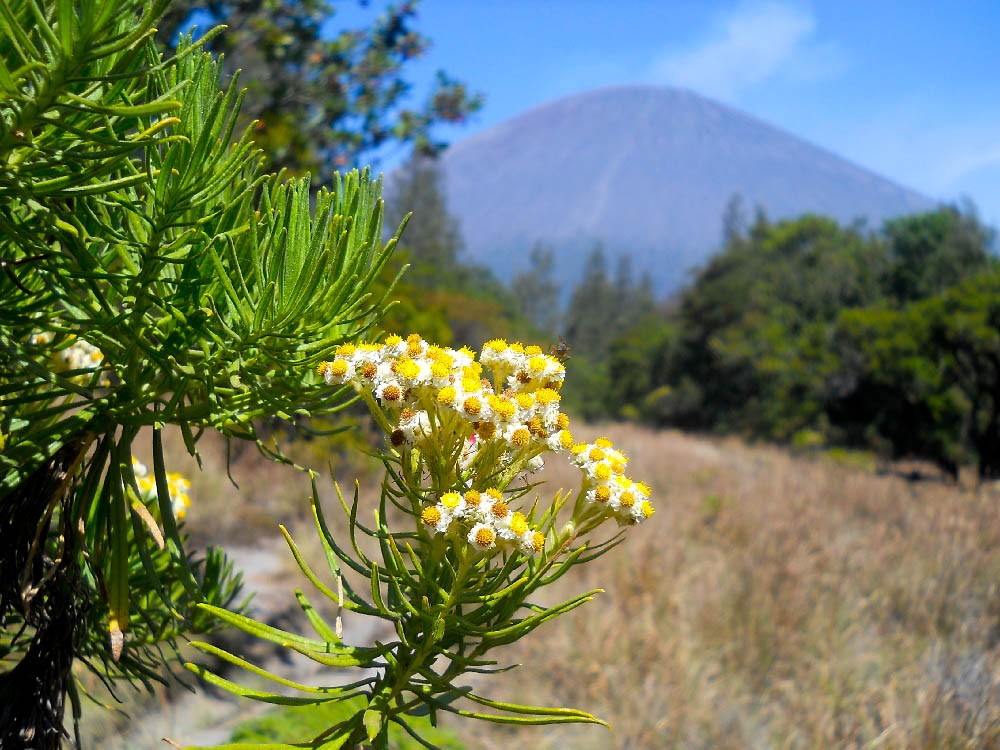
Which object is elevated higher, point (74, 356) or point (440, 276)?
point (440, 276)

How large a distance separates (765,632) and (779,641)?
89 millimetres

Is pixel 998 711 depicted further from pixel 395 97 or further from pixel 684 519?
pixel 395 97

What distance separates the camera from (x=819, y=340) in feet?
58.6

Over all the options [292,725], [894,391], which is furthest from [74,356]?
[894,391]

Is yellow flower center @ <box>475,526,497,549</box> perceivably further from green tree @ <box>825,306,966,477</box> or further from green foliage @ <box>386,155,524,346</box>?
green tree @ <box>825,306,966,477</box>

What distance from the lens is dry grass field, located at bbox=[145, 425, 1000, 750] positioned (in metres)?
3.29

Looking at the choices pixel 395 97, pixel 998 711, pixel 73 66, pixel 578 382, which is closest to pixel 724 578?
pixel 998 711

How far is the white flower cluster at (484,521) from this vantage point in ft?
2.03

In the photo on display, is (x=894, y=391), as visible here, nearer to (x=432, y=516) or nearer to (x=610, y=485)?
(x=610, y=485)

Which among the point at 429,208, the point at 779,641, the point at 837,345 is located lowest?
the point at 779,641

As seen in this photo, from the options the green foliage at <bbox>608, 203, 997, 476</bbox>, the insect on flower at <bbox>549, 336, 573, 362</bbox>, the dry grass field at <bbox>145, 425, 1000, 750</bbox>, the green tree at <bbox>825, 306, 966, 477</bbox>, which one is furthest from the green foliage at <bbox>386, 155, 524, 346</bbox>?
the green tree at <bbox>825, 306, 966, 477</bbox>

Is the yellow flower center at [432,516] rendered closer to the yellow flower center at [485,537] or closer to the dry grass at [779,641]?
the yellow flower center at [485,537]

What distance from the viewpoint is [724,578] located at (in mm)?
4797

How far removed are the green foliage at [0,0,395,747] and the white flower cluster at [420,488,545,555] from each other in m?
0.19
